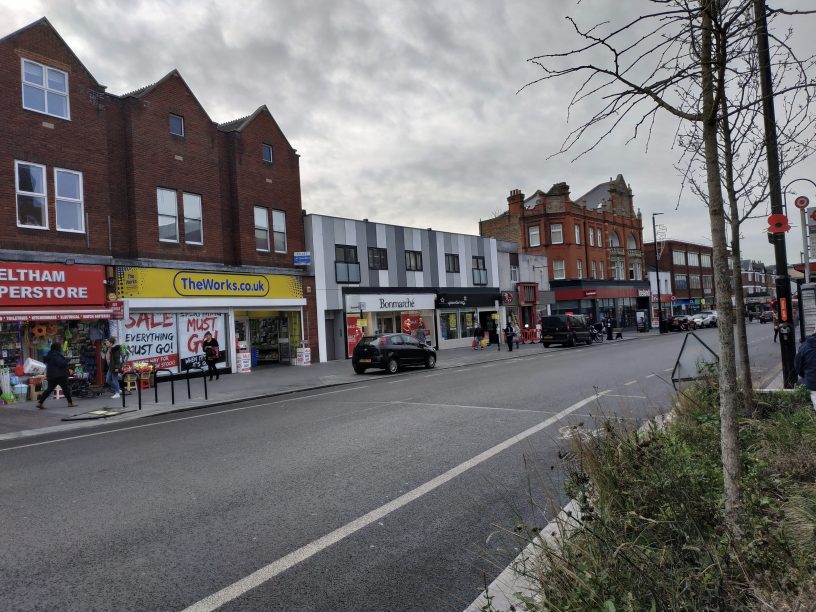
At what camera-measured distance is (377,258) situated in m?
32.3

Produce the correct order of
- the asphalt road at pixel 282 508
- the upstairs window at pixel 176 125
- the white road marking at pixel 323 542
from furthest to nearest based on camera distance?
the upstairs window at pixel 176 125
the asphalt road at pixel 282 508
the white road marking at pixel 323 542

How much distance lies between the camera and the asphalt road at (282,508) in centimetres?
386

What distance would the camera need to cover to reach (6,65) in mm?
17281

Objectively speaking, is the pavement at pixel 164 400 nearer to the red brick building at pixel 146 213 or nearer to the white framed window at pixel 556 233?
the red brick building at pixel 146 213

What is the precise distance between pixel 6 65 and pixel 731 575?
70.7 ft

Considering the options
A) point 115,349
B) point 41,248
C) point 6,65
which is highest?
point 6,65

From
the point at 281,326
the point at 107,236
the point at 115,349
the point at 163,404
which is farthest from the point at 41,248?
the point at 281,326

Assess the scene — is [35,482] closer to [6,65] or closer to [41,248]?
[41,248]

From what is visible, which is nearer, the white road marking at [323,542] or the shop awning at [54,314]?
the white road marking at [323,542]

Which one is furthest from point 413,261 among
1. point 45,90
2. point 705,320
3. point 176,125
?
point 705,320

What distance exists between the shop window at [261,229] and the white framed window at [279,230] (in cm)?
39

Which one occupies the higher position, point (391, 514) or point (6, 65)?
point (6, 65)

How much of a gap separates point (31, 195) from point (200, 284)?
256 inches

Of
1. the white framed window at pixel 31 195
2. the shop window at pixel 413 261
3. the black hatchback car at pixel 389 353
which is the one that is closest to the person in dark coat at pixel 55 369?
the white framed window at pixel 31 195
